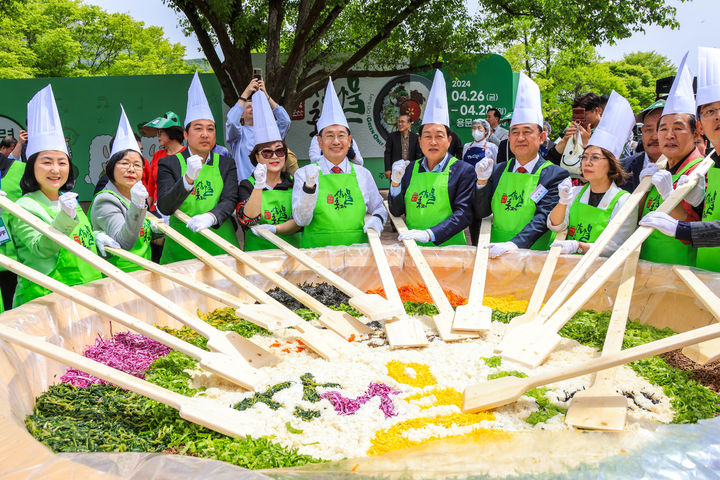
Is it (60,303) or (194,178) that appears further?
(194,178)

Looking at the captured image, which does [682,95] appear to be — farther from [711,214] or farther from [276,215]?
[276,215]

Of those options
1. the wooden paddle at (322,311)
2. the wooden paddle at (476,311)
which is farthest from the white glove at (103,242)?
the wooden paddle at (476,311)

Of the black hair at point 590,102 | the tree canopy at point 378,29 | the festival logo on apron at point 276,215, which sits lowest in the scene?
the festival logo on apron at point 276,215

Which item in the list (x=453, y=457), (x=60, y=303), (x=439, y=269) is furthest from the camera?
(x=439, y=269)

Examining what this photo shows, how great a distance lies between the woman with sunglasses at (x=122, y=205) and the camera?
11.8ft

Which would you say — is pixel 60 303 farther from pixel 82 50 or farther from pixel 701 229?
pixel 82 50

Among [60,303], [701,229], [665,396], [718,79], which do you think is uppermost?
[718,79]

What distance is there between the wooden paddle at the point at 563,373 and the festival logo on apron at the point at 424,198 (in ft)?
6.61

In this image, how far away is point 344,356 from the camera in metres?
2.88

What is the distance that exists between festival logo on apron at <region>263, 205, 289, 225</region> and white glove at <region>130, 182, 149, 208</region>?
3.32 ft

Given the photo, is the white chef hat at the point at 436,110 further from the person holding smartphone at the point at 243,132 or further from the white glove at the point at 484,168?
the person holding smartphone at the point at 243,132

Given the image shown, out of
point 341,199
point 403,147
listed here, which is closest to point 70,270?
point 341,199

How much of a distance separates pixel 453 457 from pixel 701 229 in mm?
2055

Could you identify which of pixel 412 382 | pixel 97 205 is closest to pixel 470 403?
pixel 412 382
